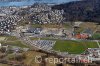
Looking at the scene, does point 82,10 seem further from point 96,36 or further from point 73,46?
point 73,46

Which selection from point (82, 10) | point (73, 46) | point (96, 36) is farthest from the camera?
point (82, 10)

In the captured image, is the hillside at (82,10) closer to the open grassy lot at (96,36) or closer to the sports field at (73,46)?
the open grassy lot at (96,36)

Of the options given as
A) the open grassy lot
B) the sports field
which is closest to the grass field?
the sports field

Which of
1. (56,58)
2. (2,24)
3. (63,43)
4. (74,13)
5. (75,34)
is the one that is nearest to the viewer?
(56,58)

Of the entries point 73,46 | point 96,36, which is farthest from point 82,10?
point 73,46

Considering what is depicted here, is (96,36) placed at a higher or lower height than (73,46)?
higher

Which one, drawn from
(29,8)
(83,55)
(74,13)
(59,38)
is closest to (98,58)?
(83,55)

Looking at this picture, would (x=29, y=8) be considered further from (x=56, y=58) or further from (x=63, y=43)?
(x=56, y=58)

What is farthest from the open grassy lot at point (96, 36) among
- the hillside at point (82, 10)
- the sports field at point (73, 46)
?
the hillside at point (82, 10)
